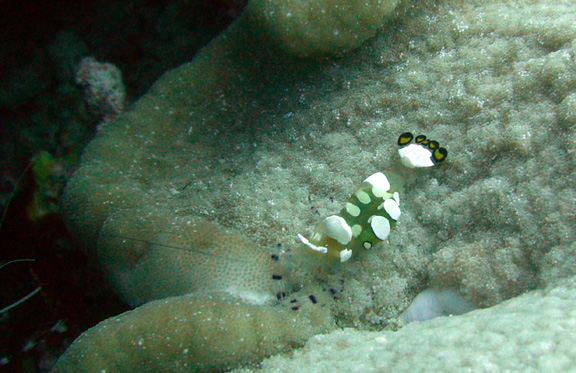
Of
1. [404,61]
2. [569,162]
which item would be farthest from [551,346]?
[404,61]

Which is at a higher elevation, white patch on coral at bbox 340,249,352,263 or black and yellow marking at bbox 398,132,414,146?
black and yellow marking at bbox 398,132,414,146

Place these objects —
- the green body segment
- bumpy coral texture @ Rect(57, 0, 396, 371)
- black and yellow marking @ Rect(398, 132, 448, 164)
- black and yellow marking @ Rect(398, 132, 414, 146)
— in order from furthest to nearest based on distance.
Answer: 1. black and yellow marking @ Rect(398, 132, 414, 146)
2. black and yellow marking @ Rect(398, 132, 448, 164)
3. the green body segment
4. bumpy coral texture @ Rect(57, 0, 396, 371)

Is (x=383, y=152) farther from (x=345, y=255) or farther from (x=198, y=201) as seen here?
(x=198, y=201)

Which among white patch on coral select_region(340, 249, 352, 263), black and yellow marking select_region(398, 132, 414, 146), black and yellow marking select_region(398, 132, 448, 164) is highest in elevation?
black and yellow marking select_region(398, 132, 414, 146)

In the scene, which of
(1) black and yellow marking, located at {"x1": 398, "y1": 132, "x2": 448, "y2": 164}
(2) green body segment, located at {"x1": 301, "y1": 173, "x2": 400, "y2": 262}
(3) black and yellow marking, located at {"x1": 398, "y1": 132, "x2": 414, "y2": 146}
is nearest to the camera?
(2) green body segment, located at {"x1": 301, "y1": 173, "x2": 400, "y2": 262}

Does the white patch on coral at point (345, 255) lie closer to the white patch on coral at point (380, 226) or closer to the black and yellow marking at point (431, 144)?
the white patch on coral at point (380, 226)

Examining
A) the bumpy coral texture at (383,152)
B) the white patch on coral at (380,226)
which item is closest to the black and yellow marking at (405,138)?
the bumpy coral texture at (383,152)

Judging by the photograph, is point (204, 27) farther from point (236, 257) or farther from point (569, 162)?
point (569, 162)

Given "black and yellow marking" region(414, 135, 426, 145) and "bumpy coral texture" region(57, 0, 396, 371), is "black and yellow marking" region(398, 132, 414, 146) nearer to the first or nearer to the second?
"black and yellow marking" region(414, 135, 426, 145)

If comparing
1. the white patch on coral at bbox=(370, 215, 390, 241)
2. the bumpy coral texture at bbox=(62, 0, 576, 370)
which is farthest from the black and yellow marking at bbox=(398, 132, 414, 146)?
the white patch on coral at bbox=(370, 215, 390, 241)
